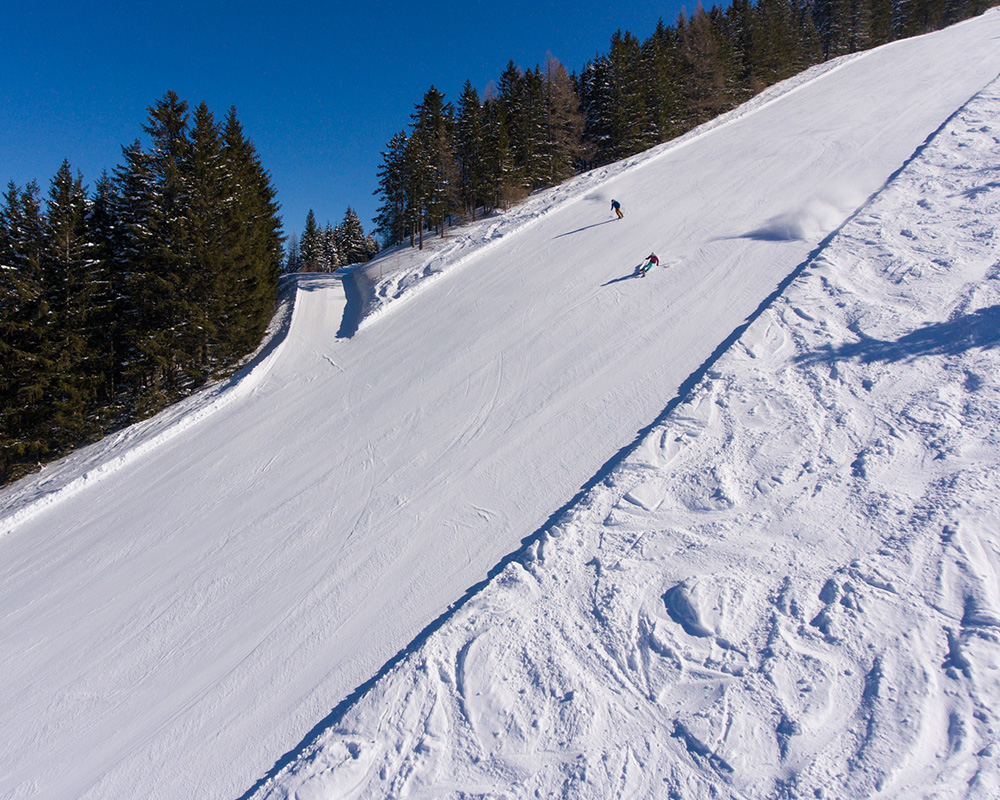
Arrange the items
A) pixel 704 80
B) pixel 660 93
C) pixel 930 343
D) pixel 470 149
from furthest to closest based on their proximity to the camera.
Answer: pixel 704 80 → pixel 660 93 → pixel 470 149 → pixel 930 343

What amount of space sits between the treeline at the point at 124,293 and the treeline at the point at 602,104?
1321 centimetres

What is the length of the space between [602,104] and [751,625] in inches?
1662

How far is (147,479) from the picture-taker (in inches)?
409

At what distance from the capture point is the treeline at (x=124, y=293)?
14.6 metres

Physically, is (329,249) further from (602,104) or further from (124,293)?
(124,293)

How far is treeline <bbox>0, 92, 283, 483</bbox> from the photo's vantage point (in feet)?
47.8

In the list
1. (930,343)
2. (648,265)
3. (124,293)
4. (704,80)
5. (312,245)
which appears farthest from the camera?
(312,245)

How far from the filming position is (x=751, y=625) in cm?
434

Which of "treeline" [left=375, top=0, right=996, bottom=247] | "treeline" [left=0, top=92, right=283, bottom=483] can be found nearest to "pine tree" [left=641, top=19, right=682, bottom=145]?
"treeline" [left=375, top=0, right=996, bottom=247]

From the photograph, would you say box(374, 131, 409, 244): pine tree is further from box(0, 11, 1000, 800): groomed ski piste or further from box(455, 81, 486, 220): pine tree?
box(0, 11, 1000, 800): groomed ski piste

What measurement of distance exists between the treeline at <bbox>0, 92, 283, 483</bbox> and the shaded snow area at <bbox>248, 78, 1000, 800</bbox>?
15.9m

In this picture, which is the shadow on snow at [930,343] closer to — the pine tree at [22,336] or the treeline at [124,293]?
the treeline at [124,293]

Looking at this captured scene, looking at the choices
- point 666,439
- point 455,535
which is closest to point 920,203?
point 666,439

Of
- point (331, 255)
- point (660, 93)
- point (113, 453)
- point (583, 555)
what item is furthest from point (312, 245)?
point (583, 555)
